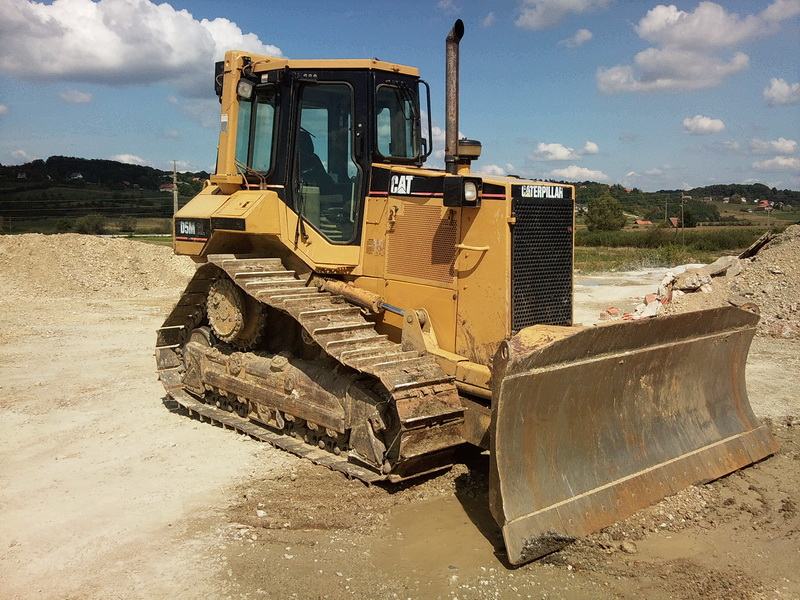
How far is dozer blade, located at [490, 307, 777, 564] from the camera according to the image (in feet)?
15.7

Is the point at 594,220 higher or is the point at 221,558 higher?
the point at 594,220

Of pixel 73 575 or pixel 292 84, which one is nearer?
pixel 73 575

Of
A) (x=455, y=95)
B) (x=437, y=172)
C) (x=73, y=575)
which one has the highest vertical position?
(x=455, y=95)

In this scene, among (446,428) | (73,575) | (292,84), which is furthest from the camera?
(292,84)

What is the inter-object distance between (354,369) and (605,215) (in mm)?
48295

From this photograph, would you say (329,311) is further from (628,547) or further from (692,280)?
(692,280)

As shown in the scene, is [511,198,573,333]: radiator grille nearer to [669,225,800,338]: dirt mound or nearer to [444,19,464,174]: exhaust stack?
[444,19,464,174]: exhaust stack

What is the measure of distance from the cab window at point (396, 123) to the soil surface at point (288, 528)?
2891 millimetres

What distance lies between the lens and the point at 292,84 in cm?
712

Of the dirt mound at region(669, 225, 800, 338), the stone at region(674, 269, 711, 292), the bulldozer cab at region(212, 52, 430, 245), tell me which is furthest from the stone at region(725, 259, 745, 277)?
the bulldozer cab at region(212, 52, 430, 245)

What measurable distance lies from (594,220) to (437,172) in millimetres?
47884

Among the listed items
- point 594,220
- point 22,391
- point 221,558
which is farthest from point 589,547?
point 594,220

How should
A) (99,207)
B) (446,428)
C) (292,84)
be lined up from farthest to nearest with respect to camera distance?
(99,207)
(292,84)
(446,428)

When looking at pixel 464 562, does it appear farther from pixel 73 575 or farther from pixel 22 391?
pixel 22 391
